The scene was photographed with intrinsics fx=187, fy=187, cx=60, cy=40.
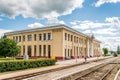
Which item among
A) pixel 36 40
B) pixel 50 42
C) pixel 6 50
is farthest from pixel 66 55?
pixel 6 50

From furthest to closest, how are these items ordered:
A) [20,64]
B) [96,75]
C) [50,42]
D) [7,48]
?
1. [50,42]
2. [7,48]
3. [20,64]
4. [96,75]

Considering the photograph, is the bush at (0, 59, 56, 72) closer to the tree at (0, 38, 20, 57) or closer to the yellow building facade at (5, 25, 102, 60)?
the tree at (0, 38, 20, 57)

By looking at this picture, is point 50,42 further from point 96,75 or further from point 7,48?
point 96,75

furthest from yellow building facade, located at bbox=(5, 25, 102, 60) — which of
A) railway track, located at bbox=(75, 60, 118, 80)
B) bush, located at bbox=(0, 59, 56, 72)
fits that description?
railway track, located at bbox=(75, 60, 118, 80)

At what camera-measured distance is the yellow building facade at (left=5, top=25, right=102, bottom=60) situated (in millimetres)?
45750

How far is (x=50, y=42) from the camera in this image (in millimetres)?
47344

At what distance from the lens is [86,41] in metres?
69.5

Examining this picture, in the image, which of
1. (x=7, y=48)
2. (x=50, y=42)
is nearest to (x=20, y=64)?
(x=7, y=48)

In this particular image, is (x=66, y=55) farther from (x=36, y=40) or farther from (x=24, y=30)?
(x=24, y=30)

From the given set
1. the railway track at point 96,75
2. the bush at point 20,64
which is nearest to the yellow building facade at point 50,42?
the bush at point 20,64

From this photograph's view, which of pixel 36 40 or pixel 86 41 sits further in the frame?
pixel 86 41

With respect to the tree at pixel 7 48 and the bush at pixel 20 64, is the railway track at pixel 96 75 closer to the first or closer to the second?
the bush at pixel 20 64

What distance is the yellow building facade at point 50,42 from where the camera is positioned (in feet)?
150

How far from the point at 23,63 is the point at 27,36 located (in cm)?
3290
